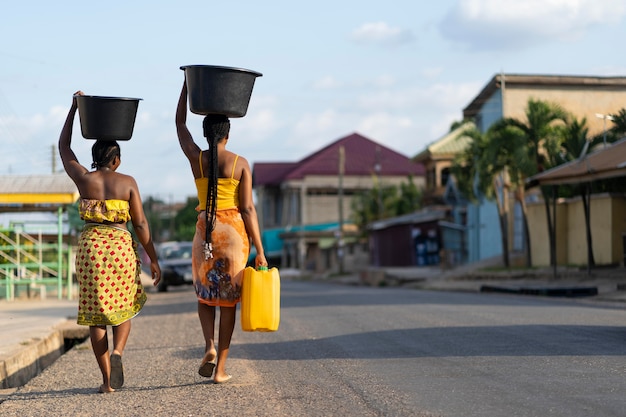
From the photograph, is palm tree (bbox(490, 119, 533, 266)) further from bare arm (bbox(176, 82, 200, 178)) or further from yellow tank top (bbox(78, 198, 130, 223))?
yellow tank top (bbox(78, 198, 130, 223))

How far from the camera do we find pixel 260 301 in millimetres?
6812

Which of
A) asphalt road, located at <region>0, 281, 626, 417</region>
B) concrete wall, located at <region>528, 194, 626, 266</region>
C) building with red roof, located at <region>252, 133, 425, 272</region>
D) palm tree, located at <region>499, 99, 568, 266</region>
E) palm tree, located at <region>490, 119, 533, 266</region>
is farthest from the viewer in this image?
building with red roof, located at <region>252, 133, 425, 272</region>

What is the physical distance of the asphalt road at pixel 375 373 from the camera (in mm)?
6109

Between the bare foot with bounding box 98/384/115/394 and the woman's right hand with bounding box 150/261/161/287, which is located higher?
the woman's right hand with bounding box 150/261/161/287

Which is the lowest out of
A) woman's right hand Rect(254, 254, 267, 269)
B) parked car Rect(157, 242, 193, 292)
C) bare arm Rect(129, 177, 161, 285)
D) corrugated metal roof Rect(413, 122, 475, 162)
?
parked car Rect(157, 242, 193, 292)

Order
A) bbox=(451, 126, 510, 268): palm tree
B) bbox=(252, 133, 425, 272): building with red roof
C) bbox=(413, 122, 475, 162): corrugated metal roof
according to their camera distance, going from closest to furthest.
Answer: bbox=(451, 126, 510, 268): palm tree < bbox=(413, 122, 475, 162): corrugated metal roof < bbox=(252, 133, 425, 272): building with red roof

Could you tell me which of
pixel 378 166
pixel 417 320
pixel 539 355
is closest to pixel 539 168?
pixel 417 320

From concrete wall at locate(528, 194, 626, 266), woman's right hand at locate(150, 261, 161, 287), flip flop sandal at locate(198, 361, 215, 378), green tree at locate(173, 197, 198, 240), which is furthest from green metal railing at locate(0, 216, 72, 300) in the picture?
green tree at locate(173, 197, 198, 240)

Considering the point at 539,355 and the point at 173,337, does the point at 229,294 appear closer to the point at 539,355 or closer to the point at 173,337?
the point at 539,355

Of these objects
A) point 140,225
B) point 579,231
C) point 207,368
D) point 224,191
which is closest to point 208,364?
point 207,368

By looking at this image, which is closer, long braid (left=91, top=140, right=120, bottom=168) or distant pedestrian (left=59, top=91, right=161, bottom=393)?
distant pedestrian (left=59, top=91, right=161, bottom=393)

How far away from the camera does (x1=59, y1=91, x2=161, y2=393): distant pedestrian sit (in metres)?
6.90

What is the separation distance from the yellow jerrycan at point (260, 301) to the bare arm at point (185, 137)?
2.92 feet

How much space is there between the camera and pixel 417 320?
13.0 meters
